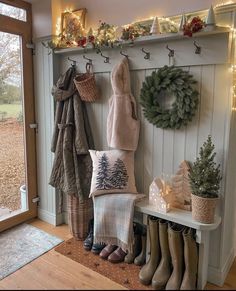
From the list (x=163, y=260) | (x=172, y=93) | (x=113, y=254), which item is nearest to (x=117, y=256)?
(x=113, y=254)

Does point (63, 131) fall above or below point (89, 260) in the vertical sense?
above

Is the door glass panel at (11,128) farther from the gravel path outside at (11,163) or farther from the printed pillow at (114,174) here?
the printed pillow at (114,174)

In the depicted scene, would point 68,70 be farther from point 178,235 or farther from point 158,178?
point 178,235

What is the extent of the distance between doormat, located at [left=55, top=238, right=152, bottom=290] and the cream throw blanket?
14cm

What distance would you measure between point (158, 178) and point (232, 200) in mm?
623

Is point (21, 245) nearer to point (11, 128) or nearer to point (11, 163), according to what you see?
point (11, 163)

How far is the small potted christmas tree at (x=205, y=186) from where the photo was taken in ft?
5.63

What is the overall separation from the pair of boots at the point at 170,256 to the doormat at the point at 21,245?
102cm

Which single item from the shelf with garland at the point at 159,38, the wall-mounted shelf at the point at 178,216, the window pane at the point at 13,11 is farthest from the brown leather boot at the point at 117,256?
the window pane at the point at 13,11

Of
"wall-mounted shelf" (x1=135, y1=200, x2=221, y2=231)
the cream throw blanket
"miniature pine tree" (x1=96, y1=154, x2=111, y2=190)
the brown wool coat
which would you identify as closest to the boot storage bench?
"wall-mounted shelf" (x1=135, y1=200, x2=221, y2=231)

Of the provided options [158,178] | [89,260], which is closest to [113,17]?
[158,178]

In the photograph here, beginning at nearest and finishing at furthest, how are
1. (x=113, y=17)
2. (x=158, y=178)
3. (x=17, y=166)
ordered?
1. (x=158, y=178)
2. (x=113, y=17)
3. (x=17, y=166)

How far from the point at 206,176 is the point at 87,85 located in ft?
4.03

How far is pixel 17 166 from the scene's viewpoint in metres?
2.76
